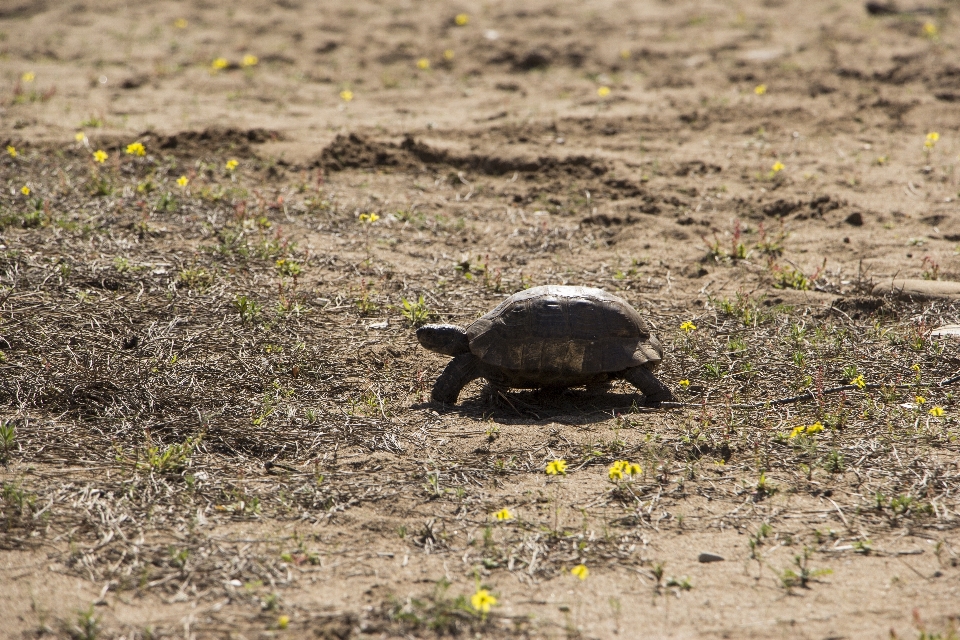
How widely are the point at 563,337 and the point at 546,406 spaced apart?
1.66 feet

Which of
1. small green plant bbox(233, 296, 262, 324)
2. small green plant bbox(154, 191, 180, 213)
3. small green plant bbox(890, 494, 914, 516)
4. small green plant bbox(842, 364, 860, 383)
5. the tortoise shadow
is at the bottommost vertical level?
the tortoise shadow

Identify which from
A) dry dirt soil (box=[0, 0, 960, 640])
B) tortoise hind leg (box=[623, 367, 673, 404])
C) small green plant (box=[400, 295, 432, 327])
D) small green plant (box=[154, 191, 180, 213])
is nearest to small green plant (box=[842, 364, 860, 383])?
dry dirt soil (box=[0, 0, 960, 640])

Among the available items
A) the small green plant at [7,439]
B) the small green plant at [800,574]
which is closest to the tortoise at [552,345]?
the small green plant at [800,574]

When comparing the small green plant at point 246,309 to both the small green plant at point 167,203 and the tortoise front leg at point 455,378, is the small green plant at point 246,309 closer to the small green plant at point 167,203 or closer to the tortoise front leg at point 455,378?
the tortoise front leg at point 455,378

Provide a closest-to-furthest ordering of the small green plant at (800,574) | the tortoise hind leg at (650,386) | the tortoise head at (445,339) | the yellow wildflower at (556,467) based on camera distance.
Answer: the small green plant at (800,574)
the yellow wildflower at (556,467)
the tortoise hind leg at (650,386)
the tortoise head at (445,339)

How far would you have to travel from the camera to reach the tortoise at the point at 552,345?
533 centimetres

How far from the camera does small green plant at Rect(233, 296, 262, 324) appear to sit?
629 centimetres

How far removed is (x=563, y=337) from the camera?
5.31 meters

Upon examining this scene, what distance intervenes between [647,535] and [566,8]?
11.3 meters

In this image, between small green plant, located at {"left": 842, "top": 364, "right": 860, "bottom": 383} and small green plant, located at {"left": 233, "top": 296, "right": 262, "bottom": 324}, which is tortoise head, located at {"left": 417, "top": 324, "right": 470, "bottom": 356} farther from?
small green plant, located at {"left": 842, "top": 364, "right": 860, "bottom": 383}

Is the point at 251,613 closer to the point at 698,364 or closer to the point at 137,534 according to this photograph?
the point at 137,534

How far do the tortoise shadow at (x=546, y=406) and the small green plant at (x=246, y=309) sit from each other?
58.8 inches

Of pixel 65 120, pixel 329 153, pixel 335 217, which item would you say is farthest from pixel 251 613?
pixel 65 120

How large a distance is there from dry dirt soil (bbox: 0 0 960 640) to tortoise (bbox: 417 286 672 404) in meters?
0.17
